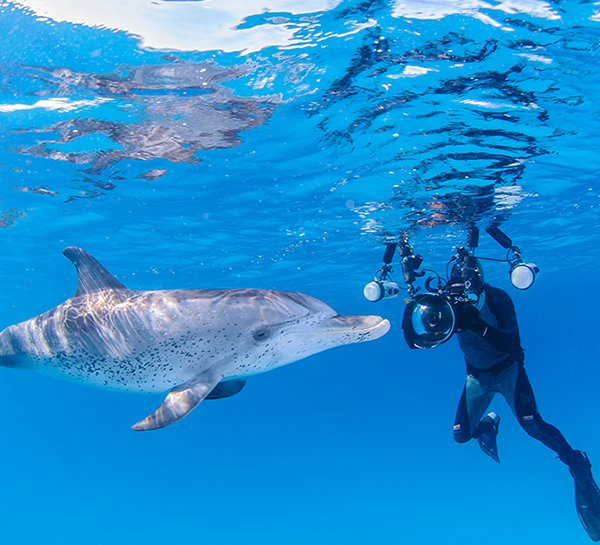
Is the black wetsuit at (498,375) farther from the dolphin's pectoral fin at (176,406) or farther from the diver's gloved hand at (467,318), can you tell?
the dolphin's pectoral fin at (176,406)

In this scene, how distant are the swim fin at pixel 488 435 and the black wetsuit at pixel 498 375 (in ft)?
1.76

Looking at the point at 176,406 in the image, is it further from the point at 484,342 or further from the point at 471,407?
the point at 471,407

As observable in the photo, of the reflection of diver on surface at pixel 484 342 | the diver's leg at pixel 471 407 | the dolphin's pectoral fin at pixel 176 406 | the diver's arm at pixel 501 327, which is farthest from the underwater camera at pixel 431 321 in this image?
the dolphin's pectoral fin at pixel 176 406

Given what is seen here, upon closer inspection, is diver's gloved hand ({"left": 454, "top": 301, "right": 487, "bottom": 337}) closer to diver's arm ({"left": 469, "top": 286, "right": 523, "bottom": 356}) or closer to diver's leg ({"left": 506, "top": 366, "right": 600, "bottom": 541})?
diver's arm ({"left": 469, "top": 286, "right": 523, "bottom": 356})

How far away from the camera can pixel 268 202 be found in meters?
11.9

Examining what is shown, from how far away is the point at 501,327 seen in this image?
671cm

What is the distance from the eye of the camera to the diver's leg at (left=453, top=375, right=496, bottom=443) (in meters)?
7.17

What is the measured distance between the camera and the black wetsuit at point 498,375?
246 inches

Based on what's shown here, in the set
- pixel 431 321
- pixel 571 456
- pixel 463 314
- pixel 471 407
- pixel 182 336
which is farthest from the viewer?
pixel 471 407

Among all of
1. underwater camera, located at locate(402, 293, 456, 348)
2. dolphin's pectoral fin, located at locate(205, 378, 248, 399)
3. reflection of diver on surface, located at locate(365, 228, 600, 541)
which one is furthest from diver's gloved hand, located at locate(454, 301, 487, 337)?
dolphin's pectoral fin, located at locate(205, 378, 248, 399)

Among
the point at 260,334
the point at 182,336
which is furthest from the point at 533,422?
the point at 182,336

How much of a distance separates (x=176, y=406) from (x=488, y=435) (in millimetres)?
7824

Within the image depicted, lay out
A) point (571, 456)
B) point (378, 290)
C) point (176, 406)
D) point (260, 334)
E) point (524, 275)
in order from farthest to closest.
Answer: point (378, 290) < point (524, 275) < point (571, 456) < point (260, 334) < point (176, 406)

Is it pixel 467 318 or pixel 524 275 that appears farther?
pixel 524 275
